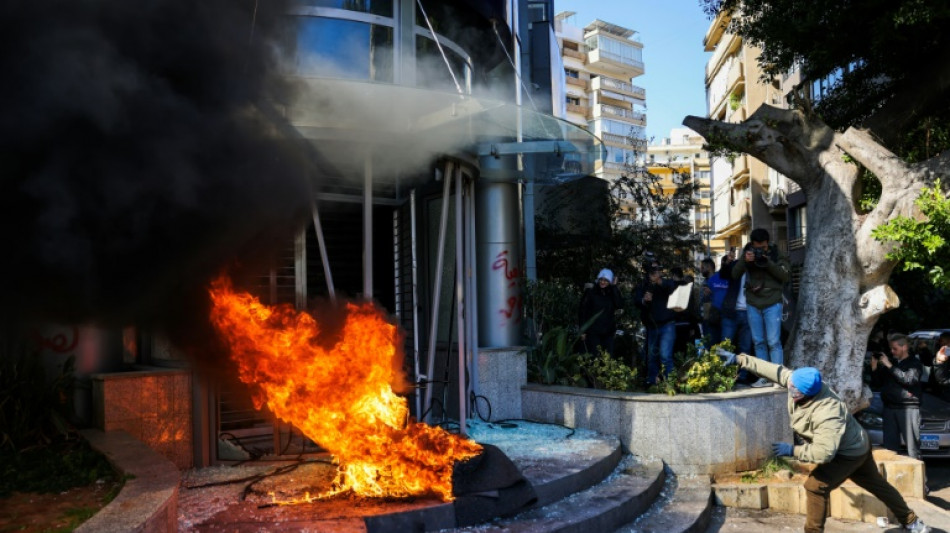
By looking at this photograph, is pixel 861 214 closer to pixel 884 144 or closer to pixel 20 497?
pixel 884 144

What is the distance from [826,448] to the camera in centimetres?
551

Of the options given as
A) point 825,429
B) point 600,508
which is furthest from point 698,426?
point 600,508

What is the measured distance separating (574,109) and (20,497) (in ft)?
207

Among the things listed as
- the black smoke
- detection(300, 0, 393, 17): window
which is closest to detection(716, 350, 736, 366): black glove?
the black smoke

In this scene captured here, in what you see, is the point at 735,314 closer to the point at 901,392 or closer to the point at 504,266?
the point at 901,392

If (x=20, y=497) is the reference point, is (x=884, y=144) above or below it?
above

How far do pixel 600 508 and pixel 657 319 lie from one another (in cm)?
350

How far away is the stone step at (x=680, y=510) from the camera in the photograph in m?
6.04

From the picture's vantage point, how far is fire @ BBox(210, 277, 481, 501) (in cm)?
545

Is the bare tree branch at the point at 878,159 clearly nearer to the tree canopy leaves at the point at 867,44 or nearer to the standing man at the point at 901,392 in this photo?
the tree canopy leaves at the point at 867,44

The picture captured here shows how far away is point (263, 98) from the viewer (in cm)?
555

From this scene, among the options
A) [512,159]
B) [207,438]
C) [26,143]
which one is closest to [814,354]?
[512,159]

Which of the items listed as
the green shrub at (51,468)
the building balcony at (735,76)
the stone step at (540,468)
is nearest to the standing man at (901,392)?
the stone step at (540,468)

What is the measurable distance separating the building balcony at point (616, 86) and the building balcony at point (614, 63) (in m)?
1.01
